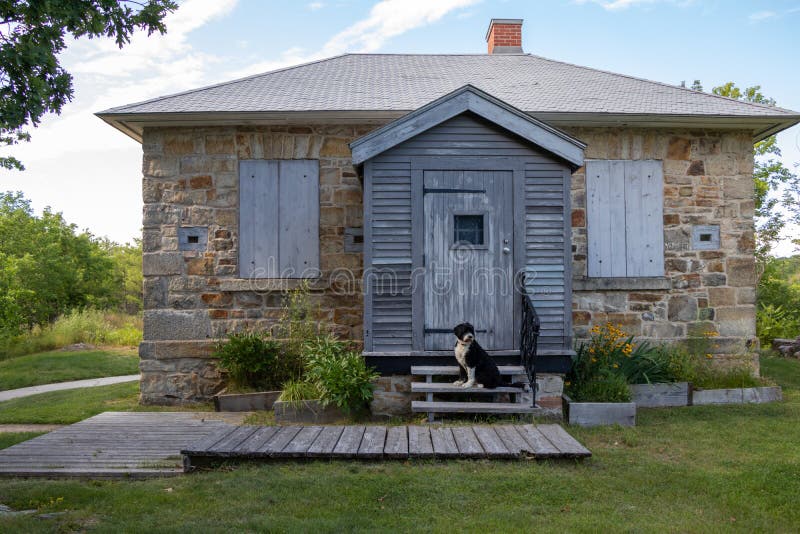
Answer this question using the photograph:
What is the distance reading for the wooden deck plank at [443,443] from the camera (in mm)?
4895

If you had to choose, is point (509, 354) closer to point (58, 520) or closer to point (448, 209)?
point (448, 209)

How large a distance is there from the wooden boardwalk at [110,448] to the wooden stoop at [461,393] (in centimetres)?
200

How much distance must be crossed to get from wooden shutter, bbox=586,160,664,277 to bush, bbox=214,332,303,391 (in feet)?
14.3

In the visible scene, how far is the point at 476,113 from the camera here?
265 inches

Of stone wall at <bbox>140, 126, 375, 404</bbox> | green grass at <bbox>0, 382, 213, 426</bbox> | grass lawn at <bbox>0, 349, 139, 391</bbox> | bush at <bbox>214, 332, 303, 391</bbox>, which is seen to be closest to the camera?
green grass at <bbox>0, 382, 213, 426</bbox>

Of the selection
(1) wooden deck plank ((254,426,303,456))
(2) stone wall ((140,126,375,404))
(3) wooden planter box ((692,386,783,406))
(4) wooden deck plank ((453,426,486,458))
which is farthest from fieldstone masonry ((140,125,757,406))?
(4) wooden deck plank ((453,426,486,458))

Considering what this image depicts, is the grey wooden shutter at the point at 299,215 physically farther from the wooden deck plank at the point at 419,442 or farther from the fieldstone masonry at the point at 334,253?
the wooden deck plank at the point at 419,442

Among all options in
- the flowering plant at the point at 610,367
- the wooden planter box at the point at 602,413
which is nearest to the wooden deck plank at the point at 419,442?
the wooden planter box at the point at 602,413

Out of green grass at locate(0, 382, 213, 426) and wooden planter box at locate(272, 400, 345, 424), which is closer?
wooden planter box at locate(272, 400, 345, 424)

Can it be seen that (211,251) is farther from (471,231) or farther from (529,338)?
(529,338)

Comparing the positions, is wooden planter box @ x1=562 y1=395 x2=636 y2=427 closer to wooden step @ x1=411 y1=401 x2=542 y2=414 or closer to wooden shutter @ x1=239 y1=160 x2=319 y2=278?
wooden step @ x1=411 y1=401 x2=542 y2=414

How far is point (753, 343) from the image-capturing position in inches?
333

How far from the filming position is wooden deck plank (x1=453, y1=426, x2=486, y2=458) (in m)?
4.89

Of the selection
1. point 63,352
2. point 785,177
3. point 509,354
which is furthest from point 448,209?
point 785,177
